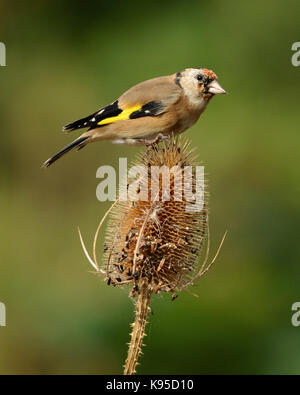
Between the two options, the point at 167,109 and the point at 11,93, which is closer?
the point at 167,109

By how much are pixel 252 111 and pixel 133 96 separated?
4542mm

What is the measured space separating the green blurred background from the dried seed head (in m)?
2.09

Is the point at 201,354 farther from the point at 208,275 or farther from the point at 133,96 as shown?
the point at 133,96

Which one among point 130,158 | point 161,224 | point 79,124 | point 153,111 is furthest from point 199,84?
point 130,158

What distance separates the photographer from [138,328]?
2.56 m

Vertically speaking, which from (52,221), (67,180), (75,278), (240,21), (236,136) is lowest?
(75,278)

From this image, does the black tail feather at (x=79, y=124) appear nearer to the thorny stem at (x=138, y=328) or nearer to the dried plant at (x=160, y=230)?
the dried plant at (x=160, y=230)

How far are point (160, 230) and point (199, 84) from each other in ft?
4.33

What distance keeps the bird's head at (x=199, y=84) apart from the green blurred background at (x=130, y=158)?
6.32 ft

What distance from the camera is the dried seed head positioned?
9.43ft

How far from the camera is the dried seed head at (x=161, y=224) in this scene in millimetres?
2875

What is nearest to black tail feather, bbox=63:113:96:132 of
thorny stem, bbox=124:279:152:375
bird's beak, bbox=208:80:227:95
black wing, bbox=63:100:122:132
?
black wing, bbox=63:100:122:132

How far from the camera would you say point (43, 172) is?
306 inches

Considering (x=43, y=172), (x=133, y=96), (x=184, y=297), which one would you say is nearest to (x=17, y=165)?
(x=43, y=172)
